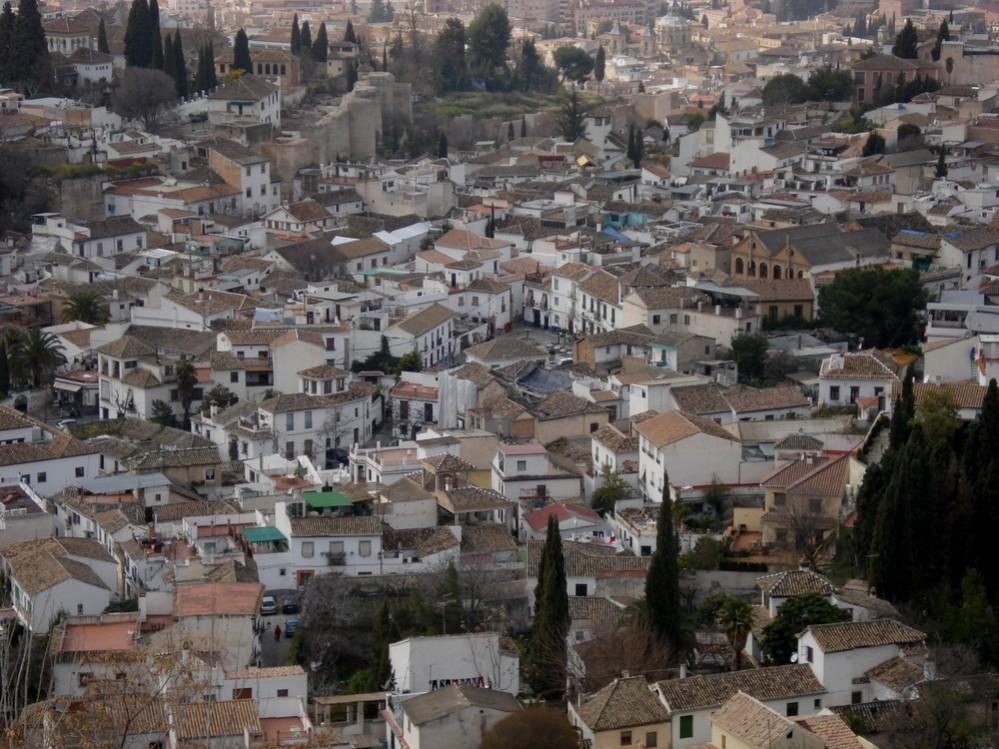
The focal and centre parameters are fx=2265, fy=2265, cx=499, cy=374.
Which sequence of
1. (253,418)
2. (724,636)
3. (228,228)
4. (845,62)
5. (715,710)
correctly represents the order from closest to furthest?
(715,710)
(724,636)
(253,418)
(228,228)
(845,62)

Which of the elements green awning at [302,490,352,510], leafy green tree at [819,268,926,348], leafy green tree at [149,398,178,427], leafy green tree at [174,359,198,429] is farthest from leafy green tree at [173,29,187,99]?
green awning at [302,490,352,510]

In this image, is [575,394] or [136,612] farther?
[575,394]

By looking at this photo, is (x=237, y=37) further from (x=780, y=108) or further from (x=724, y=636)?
(x=724, y=636)

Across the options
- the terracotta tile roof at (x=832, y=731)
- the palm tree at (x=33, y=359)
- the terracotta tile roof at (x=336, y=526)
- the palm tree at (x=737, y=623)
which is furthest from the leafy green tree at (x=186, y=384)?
the terracotta tile roof at (x=832, y=731)

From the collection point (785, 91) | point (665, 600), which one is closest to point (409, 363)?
point (665, 600)

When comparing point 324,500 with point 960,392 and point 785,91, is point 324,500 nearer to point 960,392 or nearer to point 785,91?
point 960,392

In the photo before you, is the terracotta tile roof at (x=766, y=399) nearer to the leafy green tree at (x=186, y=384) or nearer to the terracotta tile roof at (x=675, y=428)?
the terracotta tile roof at (x=675, y=428)

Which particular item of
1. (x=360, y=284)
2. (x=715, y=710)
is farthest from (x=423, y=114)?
(x=715, y=710)
